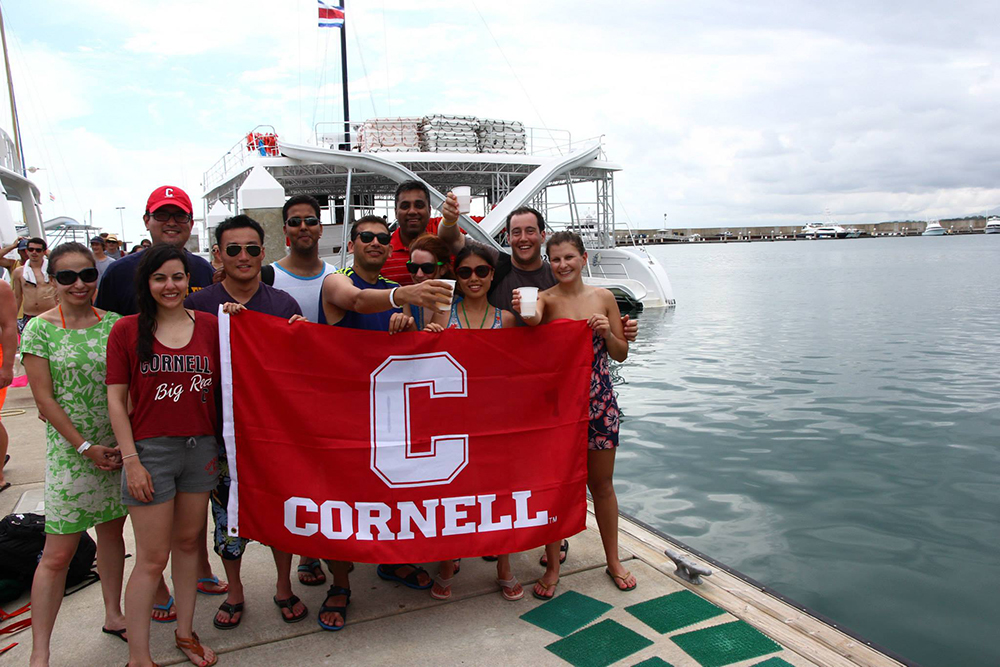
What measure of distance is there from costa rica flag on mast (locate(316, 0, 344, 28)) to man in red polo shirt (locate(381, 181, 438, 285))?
2203 centimetres

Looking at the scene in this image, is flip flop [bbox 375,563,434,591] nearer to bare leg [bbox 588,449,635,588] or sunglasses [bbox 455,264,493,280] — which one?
bare leg [bbox 588,449,635,588]

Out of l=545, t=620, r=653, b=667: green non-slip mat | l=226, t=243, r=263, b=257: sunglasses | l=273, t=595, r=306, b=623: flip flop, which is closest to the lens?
l=545, t=620, r=653, b=667: green non-slip mat

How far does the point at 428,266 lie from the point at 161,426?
1.44m

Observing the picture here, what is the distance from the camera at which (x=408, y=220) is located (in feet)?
13.5

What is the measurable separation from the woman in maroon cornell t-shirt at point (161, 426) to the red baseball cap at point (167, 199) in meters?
0.82

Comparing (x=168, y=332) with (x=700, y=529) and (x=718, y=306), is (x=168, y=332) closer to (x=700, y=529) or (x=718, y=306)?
(x=700, y=529)

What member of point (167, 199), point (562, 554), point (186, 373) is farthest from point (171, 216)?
point (562, 554)

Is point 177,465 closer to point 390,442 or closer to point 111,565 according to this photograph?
point 111,565

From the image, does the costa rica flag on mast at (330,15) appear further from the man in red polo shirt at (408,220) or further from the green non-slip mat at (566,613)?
the green non-slip mat at (566,613)

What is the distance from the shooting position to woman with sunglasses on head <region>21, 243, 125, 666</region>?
116 inches

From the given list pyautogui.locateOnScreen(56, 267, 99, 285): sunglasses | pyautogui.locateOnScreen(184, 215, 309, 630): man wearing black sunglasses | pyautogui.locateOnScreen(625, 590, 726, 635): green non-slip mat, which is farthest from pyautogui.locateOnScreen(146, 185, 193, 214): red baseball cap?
pyautogui.locateOnScreen(625, 590, 726, 635): green non-slip mat

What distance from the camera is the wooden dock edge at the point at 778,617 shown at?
3143mm

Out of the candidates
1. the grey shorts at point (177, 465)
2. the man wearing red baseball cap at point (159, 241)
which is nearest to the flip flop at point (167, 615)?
the grey shorts at point (177, 465)

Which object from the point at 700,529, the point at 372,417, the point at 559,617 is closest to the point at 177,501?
the point at 372,417
